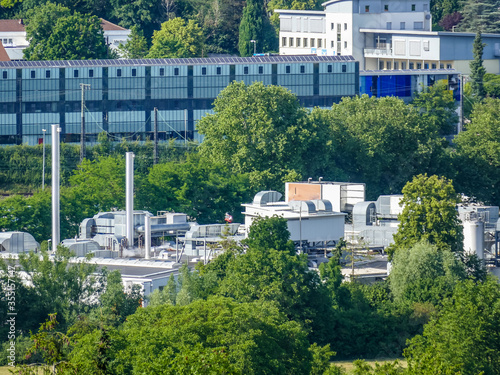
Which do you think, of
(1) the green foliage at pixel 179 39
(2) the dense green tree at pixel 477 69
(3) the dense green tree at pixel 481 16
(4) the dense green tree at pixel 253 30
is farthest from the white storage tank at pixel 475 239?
(3) the dense green tree at pixel 481 16

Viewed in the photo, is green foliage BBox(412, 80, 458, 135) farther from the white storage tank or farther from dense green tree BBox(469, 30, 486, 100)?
the white storage tank

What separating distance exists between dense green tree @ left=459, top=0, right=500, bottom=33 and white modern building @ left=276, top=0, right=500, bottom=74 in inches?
568

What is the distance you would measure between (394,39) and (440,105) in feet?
71.5

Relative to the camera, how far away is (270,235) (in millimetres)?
63781

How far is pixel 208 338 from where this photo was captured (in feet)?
150

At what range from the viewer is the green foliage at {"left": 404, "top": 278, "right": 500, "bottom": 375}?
50219mm

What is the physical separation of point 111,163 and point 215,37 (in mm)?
74433

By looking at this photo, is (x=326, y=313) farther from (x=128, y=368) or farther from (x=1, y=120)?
(x=1, y=120)

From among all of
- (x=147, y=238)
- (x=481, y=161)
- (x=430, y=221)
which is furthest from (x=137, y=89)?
(x=430, y=221)

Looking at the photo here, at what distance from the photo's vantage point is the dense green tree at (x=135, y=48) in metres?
140

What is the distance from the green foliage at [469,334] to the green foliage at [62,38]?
79.6 meters

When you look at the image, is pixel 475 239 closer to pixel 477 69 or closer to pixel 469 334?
pixel 469 334

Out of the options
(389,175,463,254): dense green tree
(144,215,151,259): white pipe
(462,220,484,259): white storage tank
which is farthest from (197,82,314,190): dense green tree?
(462,220,484,259): white storage tank

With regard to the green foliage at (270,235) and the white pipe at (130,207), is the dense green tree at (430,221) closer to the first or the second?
the green foliage at (270,235)
